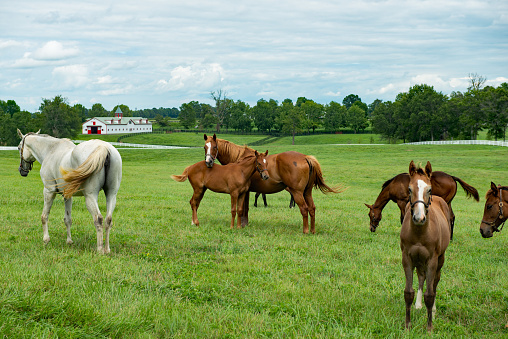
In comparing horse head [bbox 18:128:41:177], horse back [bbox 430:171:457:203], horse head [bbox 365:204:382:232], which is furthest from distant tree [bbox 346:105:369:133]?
horse head [bbox 18:128:41:177]

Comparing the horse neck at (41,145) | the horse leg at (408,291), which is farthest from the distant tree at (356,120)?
the horse leg at (408,291)

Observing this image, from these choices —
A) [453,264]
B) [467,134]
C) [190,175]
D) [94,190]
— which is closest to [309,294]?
[453,264]

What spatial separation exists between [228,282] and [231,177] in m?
5.60

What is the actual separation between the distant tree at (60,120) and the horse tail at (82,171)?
94.6m

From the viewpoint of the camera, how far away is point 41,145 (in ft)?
31.2

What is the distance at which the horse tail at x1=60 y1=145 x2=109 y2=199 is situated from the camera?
315 inches

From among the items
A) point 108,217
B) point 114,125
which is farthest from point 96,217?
point 114,125

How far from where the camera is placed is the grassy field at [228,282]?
4.91 meters

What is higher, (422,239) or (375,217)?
(422,239)

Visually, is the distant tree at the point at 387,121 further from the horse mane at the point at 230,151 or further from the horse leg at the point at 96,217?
the horse leg at the point at 96,217

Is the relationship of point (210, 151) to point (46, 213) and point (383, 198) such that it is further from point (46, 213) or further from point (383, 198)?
point (383, 198)

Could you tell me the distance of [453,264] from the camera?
8219mm

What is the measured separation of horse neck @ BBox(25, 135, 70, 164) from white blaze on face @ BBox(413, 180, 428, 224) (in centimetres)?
777

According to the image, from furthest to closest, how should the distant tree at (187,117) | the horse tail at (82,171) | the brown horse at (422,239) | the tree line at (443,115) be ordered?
the distant tree at (187,117) → the tree line at (443,115) → the horse tail at (82,171) → the brown horse at (422,239)
